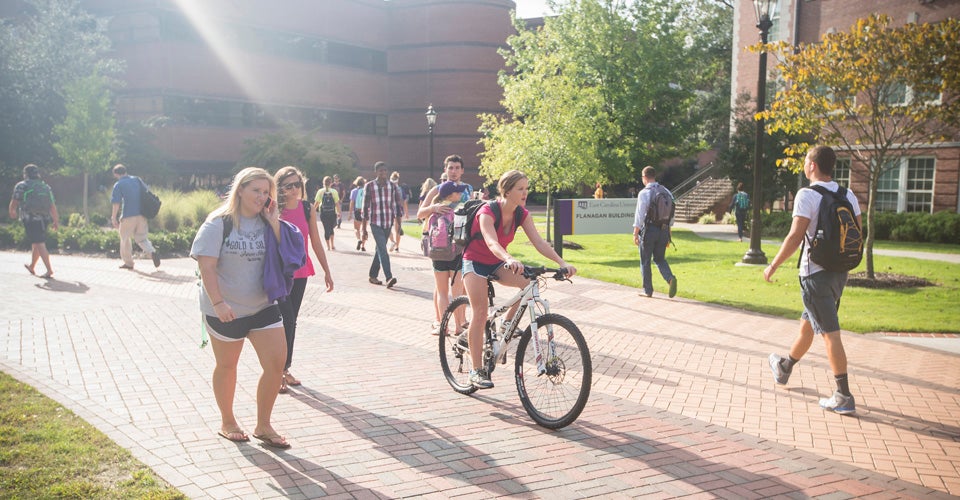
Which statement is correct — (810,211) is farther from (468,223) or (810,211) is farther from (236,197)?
(236,197)

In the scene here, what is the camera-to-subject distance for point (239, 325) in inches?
177

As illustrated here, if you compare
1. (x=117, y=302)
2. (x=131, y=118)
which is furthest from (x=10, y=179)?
(x=117, y=302)

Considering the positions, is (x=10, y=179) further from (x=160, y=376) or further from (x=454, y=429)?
(x=454, y=429)

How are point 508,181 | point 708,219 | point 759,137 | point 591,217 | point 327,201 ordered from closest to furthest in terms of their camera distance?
point 508,181 → point 759,137 → point 591,217 → point 327,201 → point 708,219

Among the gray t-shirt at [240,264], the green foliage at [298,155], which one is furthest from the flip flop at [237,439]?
the green foliage at [298,155]

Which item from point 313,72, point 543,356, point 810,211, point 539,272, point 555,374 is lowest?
point 555,374

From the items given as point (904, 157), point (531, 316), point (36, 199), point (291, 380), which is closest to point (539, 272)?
point (531, 316)

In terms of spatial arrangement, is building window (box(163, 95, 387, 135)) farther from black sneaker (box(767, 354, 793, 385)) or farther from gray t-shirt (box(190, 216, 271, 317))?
gray t-shirt (box(190, 216, 271, 317))

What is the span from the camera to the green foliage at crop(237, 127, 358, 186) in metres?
37.0

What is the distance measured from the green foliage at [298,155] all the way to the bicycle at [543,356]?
32484mm

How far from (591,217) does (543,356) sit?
11184 millimetres

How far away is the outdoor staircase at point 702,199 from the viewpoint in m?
32.9

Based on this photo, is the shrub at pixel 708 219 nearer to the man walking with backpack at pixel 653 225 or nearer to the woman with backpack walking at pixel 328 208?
the woman with backpack walking at pixel 328 208

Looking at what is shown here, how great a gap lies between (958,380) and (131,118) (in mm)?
40115
